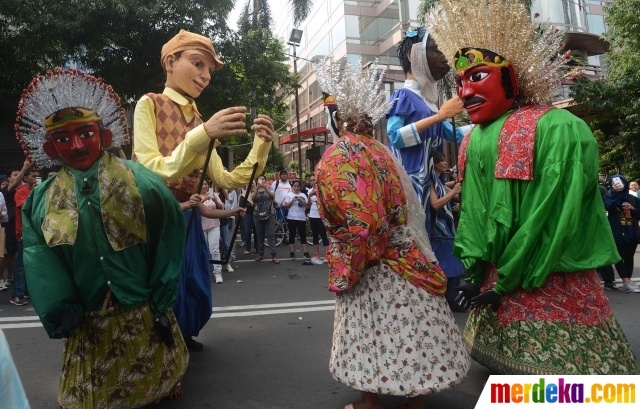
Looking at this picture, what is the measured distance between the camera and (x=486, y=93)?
8.34 ft

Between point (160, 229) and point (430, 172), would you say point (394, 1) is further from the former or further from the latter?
point (160, 229)

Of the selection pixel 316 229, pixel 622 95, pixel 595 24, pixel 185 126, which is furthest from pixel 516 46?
pixel 595 24

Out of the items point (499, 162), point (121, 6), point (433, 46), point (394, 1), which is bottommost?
point (499, 162)

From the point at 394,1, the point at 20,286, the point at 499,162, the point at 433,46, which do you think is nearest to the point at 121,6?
the point at 20,286

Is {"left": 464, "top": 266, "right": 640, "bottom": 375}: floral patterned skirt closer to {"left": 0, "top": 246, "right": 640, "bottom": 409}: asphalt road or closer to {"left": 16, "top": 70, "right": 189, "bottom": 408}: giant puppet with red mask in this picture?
{"left": 0, "top": 246, "right": 640, "bottom": 409}: asphalt road

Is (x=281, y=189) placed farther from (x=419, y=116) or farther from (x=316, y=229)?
(x=419, y=116)

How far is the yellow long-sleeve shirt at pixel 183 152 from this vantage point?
263 cm

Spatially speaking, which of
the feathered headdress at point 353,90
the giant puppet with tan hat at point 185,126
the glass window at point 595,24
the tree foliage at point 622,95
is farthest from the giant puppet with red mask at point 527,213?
the glass window at point 595,24

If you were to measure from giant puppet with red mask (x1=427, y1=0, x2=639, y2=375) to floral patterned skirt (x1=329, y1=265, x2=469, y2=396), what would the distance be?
323 mm

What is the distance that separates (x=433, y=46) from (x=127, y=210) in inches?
100

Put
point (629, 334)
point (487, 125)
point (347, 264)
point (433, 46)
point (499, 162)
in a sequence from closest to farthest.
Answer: point (347, 264)
point (499, 162)
point (487, 125)
point (433, 46)
point (629, 334)

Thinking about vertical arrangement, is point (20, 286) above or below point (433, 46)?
below

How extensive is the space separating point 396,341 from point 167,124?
1.96 metres

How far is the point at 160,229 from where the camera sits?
2457 mm
